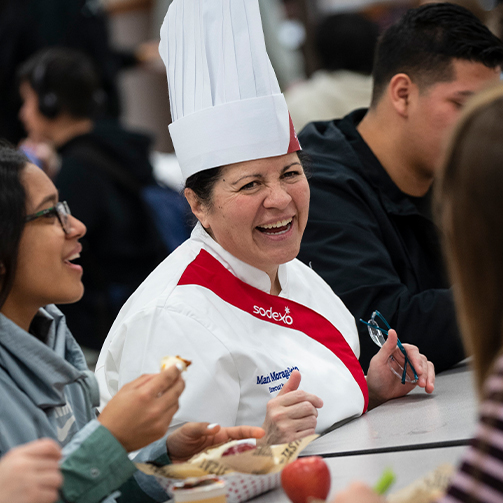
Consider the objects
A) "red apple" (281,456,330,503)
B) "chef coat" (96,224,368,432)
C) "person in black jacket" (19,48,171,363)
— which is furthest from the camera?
"person in black jacket" (19,48,171,363)

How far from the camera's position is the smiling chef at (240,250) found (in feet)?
5.73

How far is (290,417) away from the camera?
1.56m

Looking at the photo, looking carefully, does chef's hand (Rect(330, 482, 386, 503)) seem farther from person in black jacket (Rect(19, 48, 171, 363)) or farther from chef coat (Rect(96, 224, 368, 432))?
person in black jacket (Rect(19, 48, 171, 363))

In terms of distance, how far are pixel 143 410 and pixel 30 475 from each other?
0.28 metres

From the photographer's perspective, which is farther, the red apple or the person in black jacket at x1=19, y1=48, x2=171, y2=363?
the person in black jacket at x1=19, y1=48, x2=171, y2=363

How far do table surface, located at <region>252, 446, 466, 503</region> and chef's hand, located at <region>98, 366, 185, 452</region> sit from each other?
9.4 inches

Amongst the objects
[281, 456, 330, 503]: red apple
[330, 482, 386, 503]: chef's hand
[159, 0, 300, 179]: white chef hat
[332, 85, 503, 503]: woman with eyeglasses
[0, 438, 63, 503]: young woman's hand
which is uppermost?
[159, 0, 300, 179]: white chef hat

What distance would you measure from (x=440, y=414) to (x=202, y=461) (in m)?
0.65

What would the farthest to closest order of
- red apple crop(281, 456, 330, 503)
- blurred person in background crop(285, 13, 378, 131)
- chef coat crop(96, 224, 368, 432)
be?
blurred person in background crop(285, 13, 378, 131), chef coat crop(96, 224, 368, 432), red apple crop(281, 456, 330, 503)

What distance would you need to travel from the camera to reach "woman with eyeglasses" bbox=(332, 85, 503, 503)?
36.2 inches

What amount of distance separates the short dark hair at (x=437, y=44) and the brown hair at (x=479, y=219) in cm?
166

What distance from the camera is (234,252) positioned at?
194 cm

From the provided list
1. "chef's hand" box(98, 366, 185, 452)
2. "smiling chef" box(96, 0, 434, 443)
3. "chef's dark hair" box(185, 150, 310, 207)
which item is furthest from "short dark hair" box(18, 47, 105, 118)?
"chef's hand" box(98, 366, 185, 452)

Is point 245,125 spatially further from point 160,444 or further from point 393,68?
point 393,68
